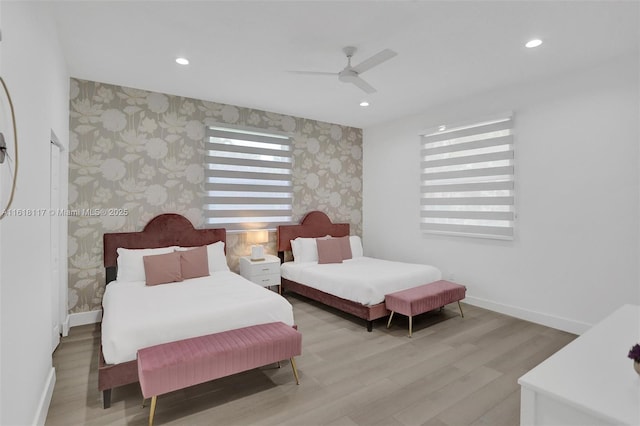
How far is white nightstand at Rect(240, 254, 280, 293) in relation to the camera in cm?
440

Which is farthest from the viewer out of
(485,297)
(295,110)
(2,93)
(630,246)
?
(295,110)

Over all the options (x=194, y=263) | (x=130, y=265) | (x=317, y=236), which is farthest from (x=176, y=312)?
(x=317, y=236)

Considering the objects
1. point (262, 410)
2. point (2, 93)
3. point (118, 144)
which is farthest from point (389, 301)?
point (118, 144)

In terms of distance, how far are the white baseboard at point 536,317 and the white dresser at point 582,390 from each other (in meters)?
2.47

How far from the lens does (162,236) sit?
4.11m

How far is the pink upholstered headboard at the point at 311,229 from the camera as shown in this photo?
199 inches

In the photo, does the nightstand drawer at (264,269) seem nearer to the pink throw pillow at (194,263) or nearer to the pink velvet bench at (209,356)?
the pink throw pillow at (194,263)

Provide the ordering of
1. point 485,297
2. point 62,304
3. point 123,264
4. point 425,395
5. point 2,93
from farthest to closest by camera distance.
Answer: point 485,297, point 123,264, point 62,304, point 425,395, point 2,93

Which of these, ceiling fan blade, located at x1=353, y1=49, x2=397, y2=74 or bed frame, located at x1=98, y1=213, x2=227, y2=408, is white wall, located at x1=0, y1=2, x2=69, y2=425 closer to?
bed frame, located at x1=98, y1=213, x2=227, y2=408

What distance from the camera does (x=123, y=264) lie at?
143 inches

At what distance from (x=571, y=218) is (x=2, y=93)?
181 inches

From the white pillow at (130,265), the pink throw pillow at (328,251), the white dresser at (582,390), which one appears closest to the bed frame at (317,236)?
the pink throw pillow at (328,251)

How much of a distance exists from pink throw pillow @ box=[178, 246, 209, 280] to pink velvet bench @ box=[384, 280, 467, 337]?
2102 mm

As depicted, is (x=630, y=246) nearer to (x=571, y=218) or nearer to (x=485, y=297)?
(x=571, y=218)
